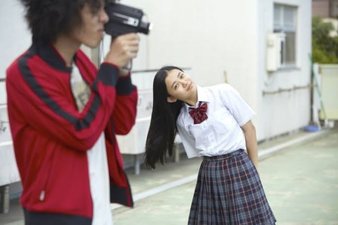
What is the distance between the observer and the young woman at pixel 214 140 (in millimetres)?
3957

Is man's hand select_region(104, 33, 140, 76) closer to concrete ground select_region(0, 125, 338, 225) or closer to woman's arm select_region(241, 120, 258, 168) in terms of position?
woman's arm select_region(241, 120, 258, 168)

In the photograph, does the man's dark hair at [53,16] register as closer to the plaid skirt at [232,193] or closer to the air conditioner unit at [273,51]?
the plaid skirt at [232,193]

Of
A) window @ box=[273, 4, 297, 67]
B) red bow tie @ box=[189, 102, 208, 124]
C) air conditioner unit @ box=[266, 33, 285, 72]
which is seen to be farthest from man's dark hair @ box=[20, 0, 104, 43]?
window @ box=[273, 4, 297, 67]

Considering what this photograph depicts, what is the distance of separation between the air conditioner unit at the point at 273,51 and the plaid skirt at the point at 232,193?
7.89 metres

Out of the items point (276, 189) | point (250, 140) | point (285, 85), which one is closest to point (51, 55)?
point (250, 140)

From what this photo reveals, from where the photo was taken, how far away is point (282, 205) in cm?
707

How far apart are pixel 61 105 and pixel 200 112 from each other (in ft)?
6.32

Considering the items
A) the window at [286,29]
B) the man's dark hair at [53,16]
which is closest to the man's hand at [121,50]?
the man's dark hair at [53,16]

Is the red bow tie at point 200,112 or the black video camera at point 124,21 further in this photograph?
the red bow tie at point 200,112

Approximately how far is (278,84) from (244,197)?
28.5 ft

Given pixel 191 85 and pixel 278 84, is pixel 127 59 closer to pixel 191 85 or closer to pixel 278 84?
pixel 191 85

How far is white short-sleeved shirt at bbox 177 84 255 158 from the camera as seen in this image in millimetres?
3984

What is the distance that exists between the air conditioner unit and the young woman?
781 cm

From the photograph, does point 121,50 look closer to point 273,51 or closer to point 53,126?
point 53,126
